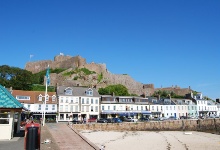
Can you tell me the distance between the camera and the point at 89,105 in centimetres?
5509

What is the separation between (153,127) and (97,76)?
52.7 m

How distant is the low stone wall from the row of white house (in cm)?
1121

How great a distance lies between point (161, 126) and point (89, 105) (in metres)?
16.9

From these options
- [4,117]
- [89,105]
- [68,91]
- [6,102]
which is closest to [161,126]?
[89,105]

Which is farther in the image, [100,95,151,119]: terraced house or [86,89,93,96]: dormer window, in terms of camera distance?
[100,95,151,119]: terraced house

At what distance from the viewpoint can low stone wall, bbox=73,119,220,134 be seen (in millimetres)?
39866

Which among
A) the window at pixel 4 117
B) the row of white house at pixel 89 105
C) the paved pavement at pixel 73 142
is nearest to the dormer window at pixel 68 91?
the row of white house at pixel 89 105

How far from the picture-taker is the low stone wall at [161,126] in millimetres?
39866

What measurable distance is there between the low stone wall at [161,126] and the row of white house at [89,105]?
36.8 feet

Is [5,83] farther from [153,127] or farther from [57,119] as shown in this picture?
[153,127]

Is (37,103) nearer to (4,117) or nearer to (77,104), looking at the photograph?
(77,104)

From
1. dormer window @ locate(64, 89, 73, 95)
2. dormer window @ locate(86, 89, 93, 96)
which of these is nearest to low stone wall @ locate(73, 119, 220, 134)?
dormer window @ locate(86, 89, 93, 96)

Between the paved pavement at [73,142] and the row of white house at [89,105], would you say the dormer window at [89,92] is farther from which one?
the paved pavement at [73,142]

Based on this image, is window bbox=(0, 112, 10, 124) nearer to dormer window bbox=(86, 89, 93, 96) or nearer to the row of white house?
the row of white house
